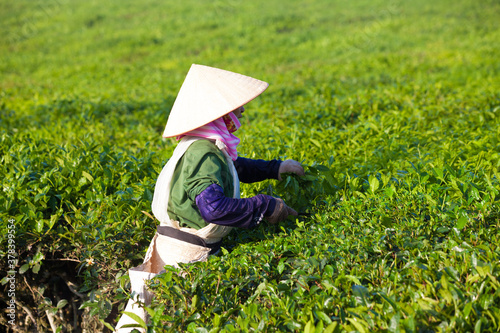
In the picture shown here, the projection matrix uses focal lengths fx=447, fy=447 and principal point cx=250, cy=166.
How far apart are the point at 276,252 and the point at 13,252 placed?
5.27 ft

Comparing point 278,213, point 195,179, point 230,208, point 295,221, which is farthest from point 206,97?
point 295,221

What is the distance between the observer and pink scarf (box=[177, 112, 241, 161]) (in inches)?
97.0

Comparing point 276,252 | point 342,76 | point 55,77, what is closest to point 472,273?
point 276,252

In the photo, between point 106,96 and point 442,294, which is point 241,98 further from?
point 106,96

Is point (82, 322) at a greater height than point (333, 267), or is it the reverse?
point (333, 267)

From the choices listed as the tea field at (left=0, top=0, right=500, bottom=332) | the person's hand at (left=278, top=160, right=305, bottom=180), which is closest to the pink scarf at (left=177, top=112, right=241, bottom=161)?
the person's hand at (left=278, top=160, right=305, bottom=180)

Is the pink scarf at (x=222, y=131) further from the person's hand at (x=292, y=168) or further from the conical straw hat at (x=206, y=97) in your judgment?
the person's hand at (x=292, y=168)

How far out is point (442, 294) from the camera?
69.7 inches

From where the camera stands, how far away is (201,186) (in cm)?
229

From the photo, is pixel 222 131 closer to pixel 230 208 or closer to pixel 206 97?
pixel 206 97

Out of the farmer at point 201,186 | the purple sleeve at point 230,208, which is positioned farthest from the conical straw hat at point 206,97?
the purple sleeve at point 230,208

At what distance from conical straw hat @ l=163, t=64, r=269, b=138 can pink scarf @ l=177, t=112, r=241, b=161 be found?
93 millimetres

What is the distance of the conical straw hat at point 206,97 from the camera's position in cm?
240

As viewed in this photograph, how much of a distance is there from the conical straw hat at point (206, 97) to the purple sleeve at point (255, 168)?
0.58m
